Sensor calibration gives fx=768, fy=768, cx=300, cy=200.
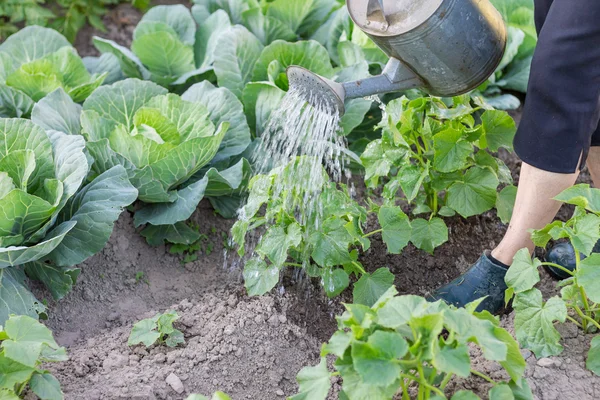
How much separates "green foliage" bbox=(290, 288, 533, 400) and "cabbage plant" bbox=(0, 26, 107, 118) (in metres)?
1.66

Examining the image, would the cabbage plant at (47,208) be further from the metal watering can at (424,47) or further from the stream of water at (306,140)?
the metal watering can at (424,47)

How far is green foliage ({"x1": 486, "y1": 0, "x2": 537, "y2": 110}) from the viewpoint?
3293 millimetres

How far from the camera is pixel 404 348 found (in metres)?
1.61

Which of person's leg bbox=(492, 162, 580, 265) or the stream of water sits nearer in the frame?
person's leg bbox=(492, 162, 580, 265)

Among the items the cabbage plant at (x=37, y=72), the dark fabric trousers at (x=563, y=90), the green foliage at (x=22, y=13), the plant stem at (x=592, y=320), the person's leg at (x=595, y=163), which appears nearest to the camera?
the dark fabric trousers at (x=563, y=90)

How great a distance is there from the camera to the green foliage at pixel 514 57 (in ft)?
10.8

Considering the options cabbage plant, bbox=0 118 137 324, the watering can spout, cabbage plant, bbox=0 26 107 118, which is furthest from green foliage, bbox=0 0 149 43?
the watering can spout

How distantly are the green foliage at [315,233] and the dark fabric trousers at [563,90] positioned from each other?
47 cm

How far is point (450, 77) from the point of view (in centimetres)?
222

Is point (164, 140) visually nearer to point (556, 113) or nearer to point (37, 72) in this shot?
point (37, 72)

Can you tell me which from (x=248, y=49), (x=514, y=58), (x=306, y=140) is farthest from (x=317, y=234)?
(x=514, y=58)

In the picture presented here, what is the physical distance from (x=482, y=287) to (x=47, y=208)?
1.34 meters

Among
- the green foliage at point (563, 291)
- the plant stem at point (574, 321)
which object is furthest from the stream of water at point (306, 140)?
the plant stem at point (574, 321)

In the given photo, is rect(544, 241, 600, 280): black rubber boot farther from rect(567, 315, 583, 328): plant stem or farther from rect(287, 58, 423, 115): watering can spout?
rect(287, 58, 423, 115): watering can spout
